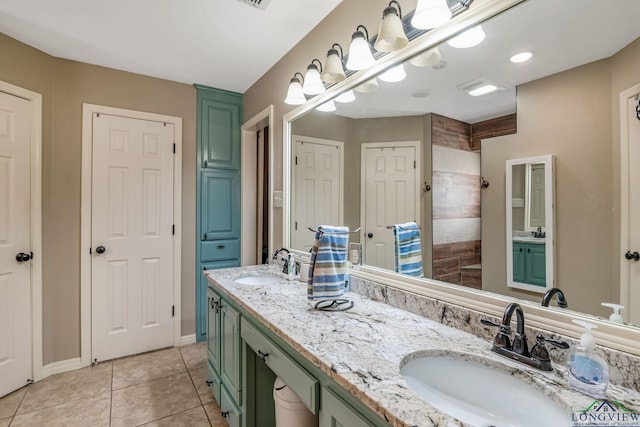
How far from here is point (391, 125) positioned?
63.6 inches

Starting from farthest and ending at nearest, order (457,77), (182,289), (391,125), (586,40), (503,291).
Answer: (182,289) < (391,125) < (457,77) < (503,291) < (586,40)

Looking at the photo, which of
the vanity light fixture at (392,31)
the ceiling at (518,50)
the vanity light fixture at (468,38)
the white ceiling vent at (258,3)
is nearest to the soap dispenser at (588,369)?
the ceiling at (518,50)

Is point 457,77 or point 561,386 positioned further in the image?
point 457,77

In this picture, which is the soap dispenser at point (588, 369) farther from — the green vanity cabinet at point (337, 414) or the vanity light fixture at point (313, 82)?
the vanity light fixture at point (313, 82)

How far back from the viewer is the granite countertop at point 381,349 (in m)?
0.71

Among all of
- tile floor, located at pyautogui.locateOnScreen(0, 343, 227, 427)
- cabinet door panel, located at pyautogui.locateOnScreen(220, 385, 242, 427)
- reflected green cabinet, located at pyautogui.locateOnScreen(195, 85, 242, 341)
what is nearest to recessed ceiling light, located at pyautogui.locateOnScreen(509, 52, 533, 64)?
cabinet door panel, located at pyautogui.locateOnScreen(220, 385, 242, 427)

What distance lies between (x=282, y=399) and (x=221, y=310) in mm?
698

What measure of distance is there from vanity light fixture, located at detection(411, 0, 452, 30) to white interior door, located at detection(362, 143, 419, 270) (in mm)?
523

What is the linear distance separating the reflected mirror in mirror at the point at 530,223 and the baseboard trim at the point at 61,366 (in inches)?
126

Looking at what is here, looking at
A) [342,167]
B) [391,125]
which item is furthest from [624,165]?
[342,167]

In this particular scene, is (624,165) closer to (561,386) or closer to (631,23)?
(631,23)

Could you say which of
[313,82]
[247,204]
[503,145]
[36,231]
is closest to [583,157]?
[503,145]

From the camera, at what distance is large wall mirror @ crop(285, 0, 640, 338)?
2.87 feet

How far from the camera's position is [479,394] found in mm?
900
